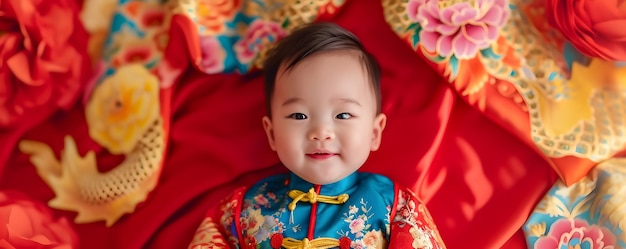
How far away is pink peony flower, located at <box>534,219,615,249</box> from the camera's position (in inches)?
49.6

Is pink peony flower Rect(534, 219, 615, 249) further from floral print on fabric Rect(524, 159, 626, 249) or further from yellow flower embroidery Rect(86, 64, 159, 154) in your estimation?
yellow flower embroidery Rect(86, 64, 159, 154)

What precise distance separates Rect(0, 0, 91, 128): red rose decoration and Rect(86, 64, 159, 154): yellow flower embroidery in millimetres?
70

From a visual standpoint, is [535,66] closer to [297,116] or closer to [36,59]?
[297,116]

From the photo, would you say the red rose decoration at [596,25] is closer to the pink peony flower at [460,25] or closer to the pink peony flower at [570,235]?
the pink peony flower at [460,25]

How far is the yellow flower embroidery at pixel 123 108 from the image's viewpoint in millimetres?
1433

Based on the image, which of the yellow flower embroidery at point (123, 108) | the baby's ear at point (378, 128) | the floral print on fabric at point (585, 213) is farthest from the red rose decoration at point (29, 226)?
the floral print on fabric at point (585, 213)

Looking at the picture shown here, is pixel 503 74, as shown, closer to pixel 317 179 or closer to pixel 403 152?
pixel 403 152

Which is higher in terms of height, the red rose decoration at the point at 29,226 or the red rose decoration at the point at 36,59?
the red rose decoration at the point at 36,59

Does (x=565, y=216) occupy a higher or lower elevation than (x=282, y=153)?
lower

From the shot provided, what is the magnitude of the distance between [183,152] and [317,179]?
14.7 inches

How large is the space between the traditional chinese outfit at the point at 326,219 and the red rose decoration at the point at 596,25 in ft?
1.50

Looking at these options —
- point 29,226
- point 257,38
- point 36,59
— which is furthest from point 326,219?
point 36,59

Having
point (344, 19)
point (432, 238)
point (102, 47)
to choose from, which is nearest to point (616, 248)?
point (432, 238)

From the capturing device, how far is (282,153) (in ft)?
3.97
